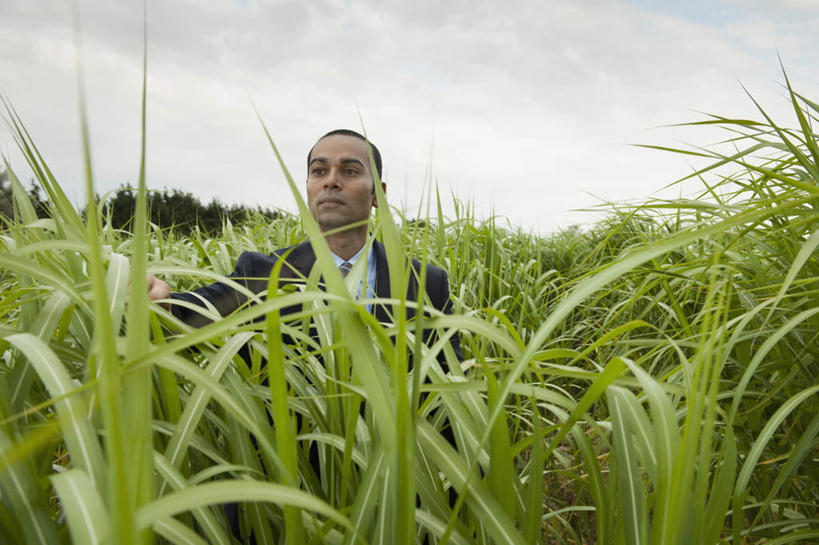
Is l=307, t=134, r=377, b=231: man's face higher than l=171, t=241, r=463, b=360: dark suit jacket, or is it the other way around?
l=307, t=134, r=377, b=231: man's face

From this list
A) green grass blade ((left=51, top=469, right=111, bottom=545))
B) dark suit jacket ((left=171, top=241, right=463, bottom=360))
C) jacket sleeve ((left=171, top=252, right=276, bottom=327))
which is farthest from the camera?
dark suit jacket ((left=171, top=241, right=463, bottom=360))

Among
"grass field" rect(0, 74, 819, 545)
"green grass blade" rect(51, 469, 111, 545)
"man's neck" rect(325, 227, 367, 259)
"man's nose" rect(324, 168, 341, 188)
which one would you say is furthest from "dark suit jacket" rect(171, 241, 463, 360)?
"green grass blade" rect(51, 469, 111, 545)

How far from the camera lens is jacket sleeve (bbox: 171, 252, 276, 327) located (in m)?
1.13

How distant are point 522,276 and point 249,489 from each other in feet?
9.29

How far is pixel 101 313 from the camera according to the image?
0.29m

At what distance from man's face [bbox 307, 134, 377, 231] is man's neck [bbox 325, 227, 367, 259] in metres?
0.05

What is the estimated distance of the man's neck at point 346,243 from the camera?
2072mm

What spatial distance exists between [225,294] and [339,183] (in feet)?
2.38

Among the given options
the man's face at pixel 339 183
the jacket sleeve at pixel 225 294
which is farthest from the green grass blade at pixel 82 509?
the man's face at pixel 339 183

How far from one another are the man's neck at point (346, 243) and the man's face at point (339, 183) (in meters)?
0.05

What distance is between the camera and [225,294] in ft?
5.07

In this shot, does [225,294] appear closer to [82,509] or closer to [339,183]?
[339,183]

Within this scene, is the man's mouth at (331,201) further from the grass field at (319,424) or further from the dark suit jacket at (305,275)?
the grass field at (319,424)

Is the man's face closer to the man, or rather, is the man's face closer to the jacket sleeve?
the man
